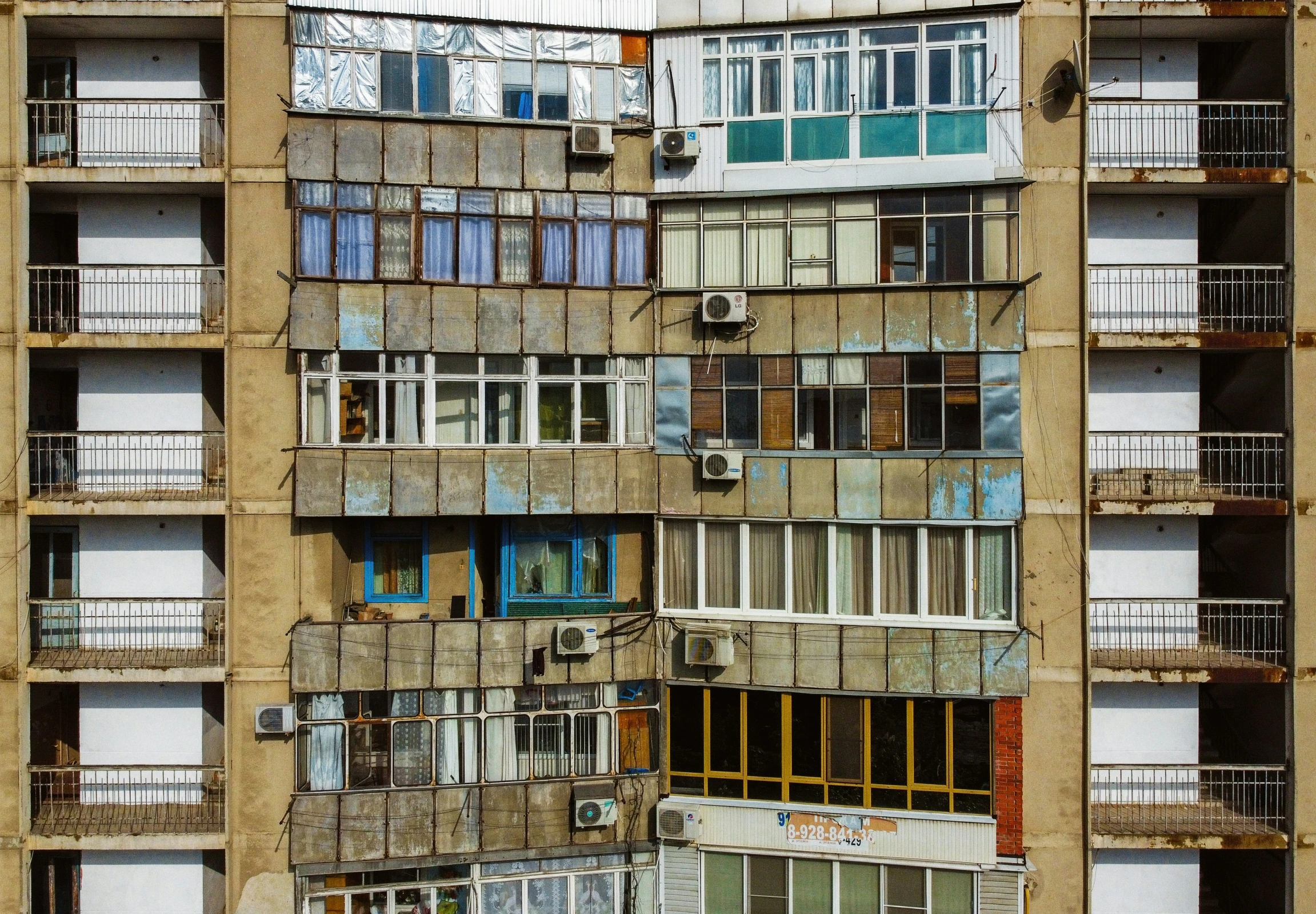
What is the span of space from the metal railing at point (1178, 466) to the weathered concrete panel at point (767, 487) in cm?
477

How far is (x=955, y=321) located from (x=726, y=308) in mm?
3510

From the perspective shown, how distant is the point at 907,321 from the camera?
38.3 ft

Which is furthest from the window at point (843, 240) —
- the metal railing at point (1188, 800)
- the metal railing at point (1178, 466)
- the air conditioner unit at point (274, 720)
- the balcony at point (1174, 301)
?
the air conditioner unit at point (274, 720)

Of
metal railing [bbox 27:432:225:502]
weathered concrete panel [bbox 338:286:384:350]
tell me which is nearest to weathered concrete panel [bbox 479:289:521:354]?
weathered concrete panel [bbox 338:286:384:350]

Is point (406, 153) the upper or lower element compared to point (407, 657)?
upper

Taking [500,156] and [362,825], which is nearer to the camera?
[362,825]

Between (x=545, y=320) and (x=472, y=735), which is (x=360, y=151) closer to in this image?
(x=545, y=320)

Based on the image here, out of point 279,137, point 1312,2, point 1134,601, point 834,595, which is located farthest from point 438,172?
point 1312,2

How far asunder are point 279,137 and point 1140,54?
1382cm

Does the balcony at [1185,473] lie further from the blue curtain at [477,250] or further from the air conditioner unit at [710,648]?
the blue curtain at [477,250]

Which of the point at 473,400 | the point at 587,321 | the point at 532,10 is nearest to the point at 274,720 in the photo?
the point at 473,400

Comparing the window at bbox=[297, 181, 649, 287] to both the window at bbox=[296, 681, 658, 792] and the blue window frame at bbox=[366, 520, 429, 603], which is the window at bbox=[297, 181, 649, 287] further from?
the window at bbox=[296, 681, 658, 792]

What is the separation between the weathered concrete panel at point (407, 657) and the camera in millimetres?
11859

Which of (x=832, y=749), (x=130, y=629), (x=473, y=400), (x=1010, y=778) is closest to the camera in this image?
(x=1010, y=778)
